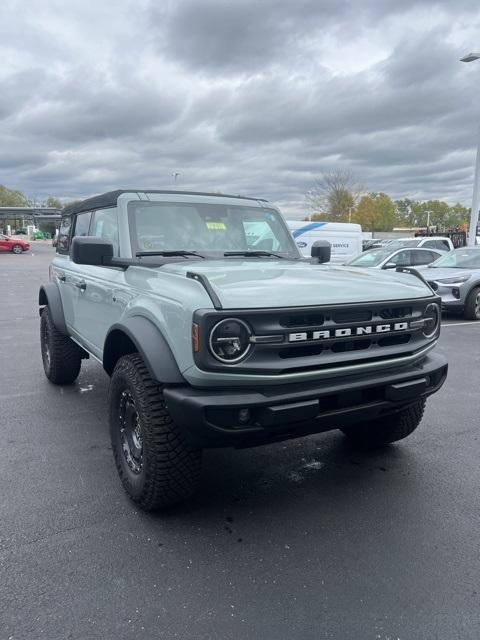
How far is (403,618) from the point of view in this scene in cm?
214

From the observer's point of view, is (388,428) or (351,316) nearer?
(351,316)

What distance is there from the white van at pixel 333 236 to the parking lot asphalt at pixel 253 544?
1460 centimetres

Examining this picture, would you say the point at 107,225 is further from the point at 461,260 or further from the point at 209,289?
the point at 461,260

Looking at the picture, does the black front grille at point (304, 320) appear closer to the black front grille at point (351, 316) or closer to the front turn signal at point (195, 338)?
the black front grille at point (351, 316)

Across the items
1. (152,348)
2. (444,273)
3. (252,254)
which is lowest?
(444,273)

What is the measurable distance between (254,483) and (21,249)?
4392 centimetres

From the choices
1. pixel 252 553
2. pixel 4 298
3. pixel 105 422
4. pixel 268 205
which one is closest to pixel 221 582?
pixel 252 553

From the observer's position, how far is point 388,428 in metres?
3.67

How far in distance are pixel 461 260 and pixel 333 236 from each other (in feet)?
27.8

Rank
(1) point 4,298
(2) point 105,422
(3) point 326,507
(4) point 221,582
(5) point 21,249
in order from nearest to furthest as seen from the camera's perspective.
Answer: (4) point 221,582 < (3) point 326,507 < (2) point 105,422 < (1) point 4,298 < (5) point 21,249

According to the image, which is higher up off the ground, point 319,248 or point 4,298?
point 319,248

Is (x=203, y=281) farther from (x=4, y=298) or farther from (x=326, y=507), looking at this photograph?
(x=4, y=298)

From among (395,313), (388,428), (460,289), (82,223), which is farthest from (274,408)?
(460,289)

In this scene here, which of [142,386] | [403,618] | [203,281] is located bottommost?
[403,618]
